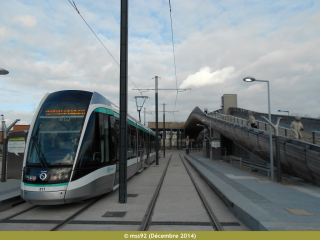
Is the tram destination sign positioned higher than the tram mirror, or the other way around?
the tram destination sign

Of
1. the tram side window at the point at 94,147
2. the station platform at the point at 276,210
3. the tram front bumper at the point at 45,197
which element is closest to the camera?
the station platform at the point at 276,210

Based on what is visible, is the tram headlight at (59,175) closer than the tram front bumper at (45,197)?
No

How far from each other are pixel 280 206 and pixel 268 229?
2.54 m

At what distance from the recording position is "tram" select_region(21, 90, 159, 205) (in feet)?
21.9

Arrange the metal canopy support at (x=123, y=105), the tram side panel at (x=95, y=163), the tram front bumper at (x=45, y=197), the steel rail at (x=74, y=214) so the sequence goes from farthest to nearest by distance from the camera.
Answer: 1. the metal canopy support at (x=123, y=105)
2. the tram side panel at (x=95, y=163)
3. the tram front bumper at (x=45, y=197)
4. the steel rail at (x=74, y=214)

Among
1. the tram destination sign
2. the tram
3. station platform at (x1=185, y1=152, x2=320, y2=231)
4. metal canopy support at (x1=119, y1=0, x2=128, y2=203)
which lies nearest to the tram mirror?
the tram

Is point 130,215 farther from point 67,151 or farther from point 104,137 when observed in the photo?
point 104,137

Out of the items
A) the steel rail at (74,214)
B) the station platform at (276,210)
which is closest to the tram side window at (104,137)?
the steel rail at (74,214)

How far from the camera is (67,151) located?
7016 mm

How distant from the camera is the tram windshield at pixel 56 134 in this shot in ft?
22.8

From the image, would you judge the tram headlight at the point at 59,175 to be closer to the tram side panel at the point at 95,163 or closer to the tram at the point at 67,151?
the tram at the point at 67,151

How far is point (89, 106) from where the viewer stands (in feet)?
25.1

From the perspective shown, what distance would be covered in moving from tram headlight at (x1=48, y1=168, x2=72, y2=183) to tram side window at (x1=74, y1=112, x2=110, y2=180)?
223 millimetres

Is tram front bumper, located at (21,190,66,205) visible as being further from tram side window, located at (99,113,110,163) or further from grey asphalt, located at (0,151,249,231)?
tram side window, located at (99,113,110,163)
